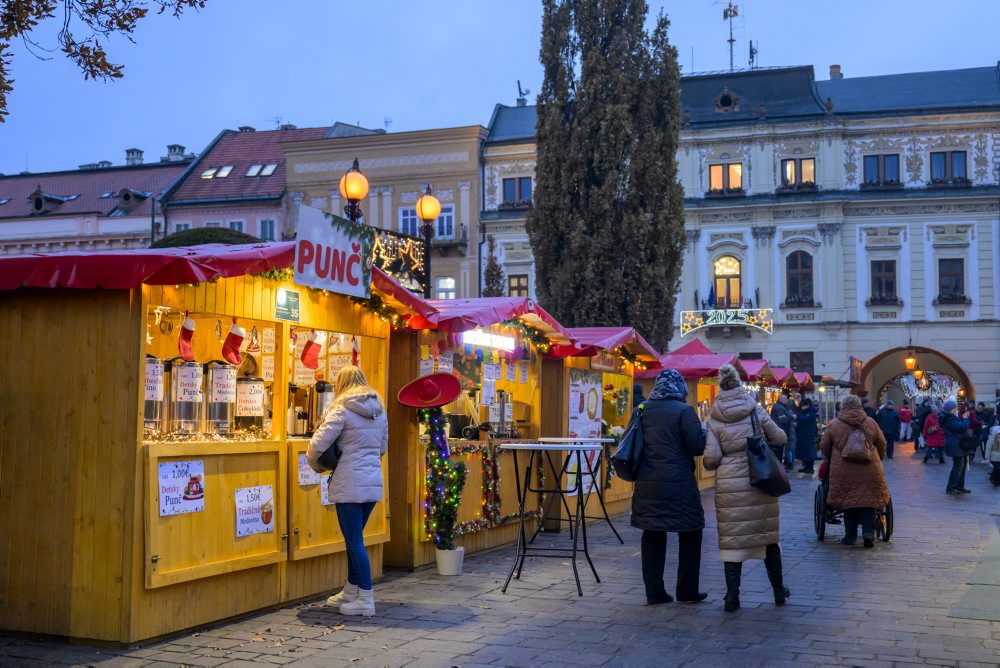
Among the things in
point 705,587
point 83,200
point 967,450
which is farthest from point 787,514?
point 83,200

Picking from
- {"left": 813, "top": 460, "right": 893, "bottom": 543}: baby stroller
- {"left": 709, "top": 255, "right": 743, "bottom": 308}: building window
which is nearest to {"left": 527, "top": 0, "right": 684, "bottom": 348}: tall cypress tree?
{"left": 813, "top": 460, "right": 893, "bottom": 543}: baby stroller

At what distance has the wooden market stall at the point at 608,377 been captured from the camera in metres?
14.9

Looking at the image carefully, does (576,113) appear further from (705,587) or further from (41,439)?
(41,439)

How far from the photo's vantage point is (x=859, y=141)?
132 feet

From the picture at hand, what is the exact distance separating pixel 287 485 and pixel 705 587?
3762mm

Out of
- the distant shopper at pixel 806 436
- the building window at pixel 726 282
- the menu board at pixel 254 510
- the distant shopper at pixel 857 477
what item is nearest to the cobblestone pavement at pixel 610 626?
the menu board at pixel 254 510

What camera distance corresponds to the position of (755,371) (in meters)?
24.9

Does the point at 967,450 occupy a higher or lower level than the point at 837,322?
lower

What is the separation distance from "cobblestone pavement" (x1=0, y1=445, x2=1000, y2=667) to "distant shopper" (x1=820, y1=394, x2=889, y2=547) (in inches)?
30.6

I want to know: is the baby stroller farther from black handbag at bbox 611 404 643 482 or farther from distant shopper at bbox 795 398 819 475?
distant shopper at bbox 795 398 819 475

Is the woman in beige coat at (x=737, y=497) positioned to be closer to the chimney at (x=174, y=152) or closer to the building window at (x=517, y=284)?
the building window at (x=517, y=284)

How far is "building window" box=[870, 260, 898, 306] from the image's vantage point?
40.6 meters

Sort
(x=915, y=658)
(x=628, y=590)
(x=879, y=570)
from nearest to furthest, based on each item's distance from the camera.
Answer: (x=915, y=658)
(x=628, y=590)
(x=879, y=570)

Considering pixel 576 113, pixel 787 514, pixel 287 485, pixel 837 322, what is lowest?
pixel 787 514
